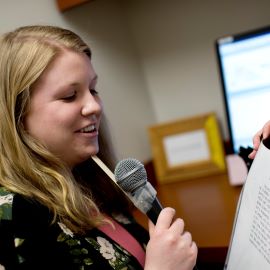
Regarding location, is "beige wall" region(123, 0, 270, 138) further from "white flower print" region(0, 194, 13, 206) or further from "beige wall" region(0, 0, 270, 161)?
"white flower print" region(0, 194, 13, 206)

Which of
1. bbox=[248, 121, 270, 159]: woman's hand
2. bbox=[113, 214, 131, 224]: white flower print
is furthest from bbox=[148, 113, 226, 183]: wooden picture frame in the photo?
bbox=[248, 121, 270, 159]: woman's hand

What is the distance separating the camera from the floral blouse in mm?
607

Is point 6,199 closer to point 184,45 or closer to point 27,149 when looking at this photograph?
point 27,149

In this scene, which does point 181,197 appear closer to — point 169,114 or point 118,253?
point 169,114

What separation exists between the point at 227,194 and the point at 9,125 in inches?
27.6

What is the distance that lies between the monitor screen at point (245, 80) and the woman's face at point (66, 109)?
57 cm

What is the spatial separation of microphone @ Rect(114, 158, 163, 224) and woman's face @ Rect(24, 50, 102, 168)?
117 millimetres

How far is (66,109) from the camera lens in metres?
0.74

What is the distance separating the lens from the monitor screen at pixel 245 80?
1.16 meters

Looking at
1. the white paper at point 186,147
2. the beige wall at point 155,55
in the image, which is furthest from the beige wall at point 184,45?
the white paper at point 186,147

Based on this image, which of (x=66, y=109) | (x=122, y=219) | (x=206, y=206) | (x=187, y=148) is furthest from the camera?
(x=187, y=148)

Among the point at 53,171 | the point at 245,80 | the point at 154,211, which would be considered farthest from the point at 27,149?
the point at 245,80

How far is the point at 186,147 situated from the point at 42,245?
2.77ft

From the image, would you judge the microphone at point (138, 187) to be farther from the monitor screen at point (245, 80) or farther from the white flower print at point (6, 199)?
the monitor screen at point (245, 80)
